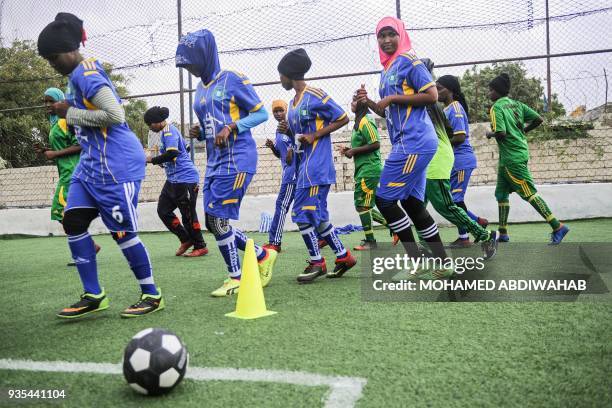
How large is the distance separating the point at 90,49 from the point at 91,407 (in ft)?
35.0

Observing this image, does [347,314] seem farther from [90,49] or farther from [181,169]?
[90,49]

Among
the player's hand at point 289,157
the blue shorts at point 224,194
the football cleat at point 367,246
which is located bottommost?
the football cleat at point 367,246

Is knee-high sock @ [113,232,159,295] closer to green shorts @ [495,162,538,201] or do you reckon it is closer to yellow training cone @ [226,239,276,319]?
yellow training cone @ [226,239,276,319]

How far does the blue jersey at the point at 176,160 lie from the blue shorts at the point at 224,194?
3.30 meters

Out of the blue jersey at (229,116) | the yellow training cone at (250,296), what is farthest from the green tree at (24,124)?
the yellow training cone at (250,296)

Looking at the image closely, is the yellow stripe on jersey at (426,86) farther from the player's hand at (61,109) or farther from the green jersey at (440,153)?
the player's hand at (61,109)

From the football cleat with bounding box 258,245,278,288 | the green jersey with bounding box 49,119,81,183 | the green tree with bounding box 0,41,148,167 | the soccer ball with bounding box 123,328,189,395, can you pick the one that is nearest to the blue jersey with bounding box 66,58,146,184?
the football cleat with bounding box 258,245,278,288

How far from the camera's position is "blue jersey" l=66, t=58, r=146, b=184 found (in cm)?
362

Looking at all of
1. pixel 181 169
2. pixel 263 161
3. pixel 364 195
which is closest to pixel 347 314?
pixel 364 195

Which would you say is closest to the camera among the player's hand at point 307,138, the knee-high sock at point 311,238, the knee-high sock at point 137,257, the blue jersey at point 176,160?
the knee-high sock at point 137,257

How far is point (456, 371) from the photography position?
237 centimetres

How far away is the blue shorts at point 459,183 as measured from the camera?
22.7 ft

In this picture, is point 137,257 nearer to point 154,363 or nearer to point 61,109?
point 61,109

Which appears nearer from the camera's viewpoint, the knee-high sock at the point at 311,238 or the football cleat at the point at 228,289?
the football cleat at the point at 228,289
